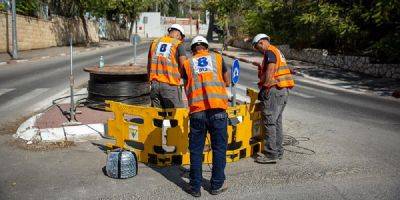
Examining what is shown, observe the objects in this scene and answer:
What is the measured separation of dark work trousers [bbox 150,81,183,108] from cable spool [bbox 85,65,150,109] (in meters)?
3.10

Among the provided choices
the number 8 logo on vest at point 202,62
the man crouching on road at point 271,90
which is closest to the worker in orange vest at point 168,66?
the man crouching on road at point 271,90

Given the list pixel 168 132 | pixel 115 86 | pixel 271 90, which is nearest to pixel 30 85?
pixel 115 86

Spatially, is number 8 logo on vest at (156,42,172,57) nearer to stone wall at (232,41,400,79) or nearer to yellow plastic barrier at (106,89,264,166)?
yellow plastic barrier at (106,89,264,166)

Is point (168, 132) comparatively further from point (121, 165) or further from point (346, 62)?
point (346, 62)

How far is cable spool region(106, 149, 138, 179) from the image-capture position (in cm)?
607

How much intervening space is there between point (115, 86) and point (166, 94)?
11.5 ft

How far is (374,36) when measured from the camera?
22859mm

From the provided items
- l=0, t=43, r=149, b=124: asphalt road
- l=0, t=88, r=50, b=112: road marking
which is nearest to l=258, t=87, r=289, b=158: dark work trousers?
l=0, t=43, r=149, b=124: asphalt road

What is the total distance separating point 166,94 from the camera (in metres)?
7.32

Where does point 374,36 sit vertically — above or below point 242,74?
above

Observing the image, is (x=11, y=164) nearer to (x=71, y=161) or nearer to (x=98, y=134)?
(x=71, y=161)

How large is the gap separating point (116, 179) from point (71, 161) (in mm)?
1201

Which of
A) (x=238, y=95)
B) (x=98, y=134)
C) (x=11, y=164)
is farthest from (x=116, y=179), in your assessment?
(x=238, y=95)

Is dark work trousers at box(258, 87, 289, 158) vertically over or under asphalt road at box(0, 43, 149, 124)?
over
